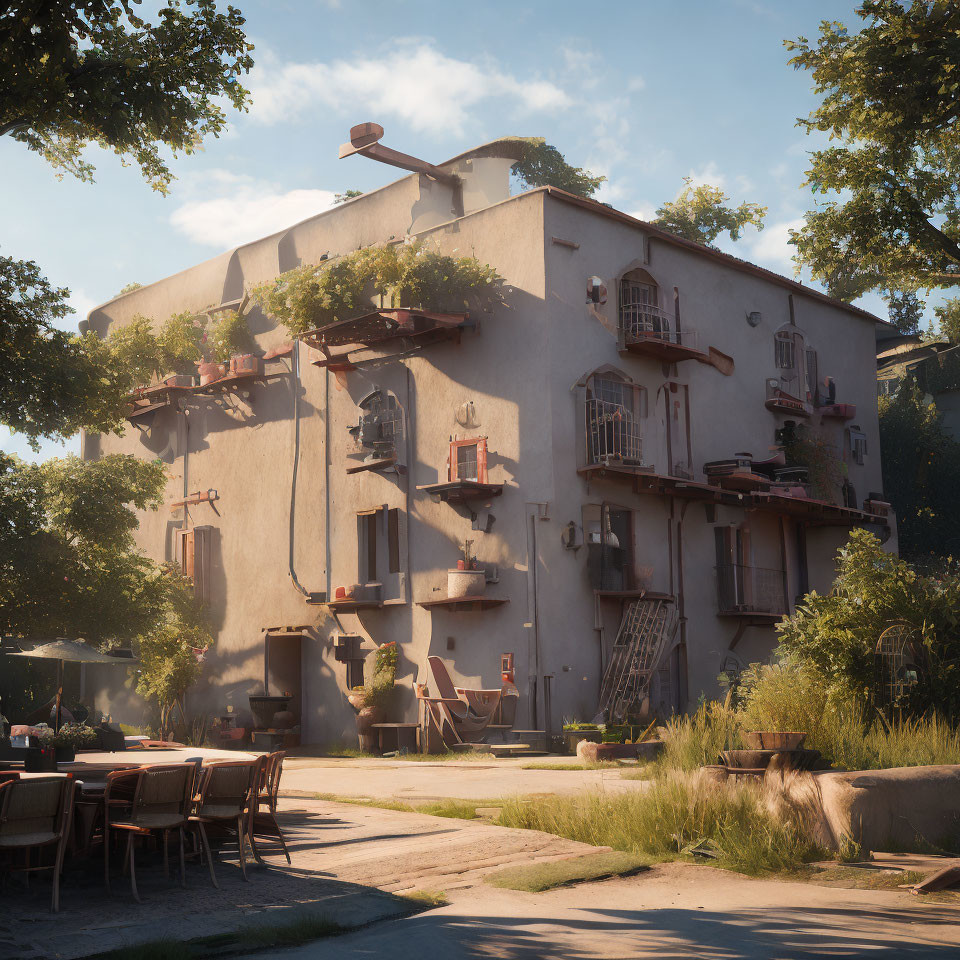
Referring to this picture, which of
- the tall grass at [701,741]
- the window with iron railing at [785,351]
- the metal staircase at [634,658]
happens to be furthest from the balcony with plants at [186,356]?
the tall grass at [701,741]

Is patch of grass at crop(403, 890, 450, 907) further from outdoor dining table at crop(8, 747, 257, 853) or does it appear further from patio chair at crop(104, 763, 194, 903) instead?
outdoor dining table at crop(8, 747, 257, 853)

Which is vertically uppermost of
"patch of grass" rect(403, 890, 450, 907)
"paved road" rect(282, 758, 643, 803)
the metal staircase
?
the metal staircase

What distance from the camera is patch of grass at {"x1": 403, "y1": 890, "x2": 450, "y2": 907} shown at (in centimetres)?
785

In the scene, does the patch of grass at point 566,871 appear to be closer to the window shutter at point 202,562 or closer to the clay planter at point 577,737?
the clay planter at point 577,737

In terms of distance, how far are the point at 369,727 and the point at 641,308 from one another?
9.98 metres

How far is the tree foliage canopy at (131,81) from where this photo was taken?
10.9 metres

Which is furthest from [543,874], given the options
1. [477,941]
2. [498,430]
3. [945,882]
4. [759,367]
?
[759,367]

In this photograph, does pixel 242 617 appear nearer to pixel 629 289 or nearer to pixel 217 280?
pixel 217 280

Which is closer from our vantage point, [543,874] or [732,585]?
[543,874]

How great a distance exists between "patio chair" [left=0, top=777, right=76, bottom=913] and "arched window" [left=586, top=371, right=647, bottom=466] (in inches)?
573

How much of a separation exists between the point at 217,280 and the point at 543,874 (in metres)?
23.6

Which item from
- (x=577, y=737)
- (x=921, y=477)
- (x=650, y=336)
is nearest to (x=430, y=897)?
(x=577, y=737)

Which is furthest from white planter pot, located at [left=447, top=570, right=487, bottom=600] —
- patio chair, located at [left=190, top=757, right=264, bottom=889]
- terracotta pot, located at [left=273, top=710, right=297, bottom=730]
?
patio chair, located at [left=190, top=757, right=264, bottom=889]

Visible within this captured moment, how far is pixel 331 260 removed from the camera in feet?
80.1
